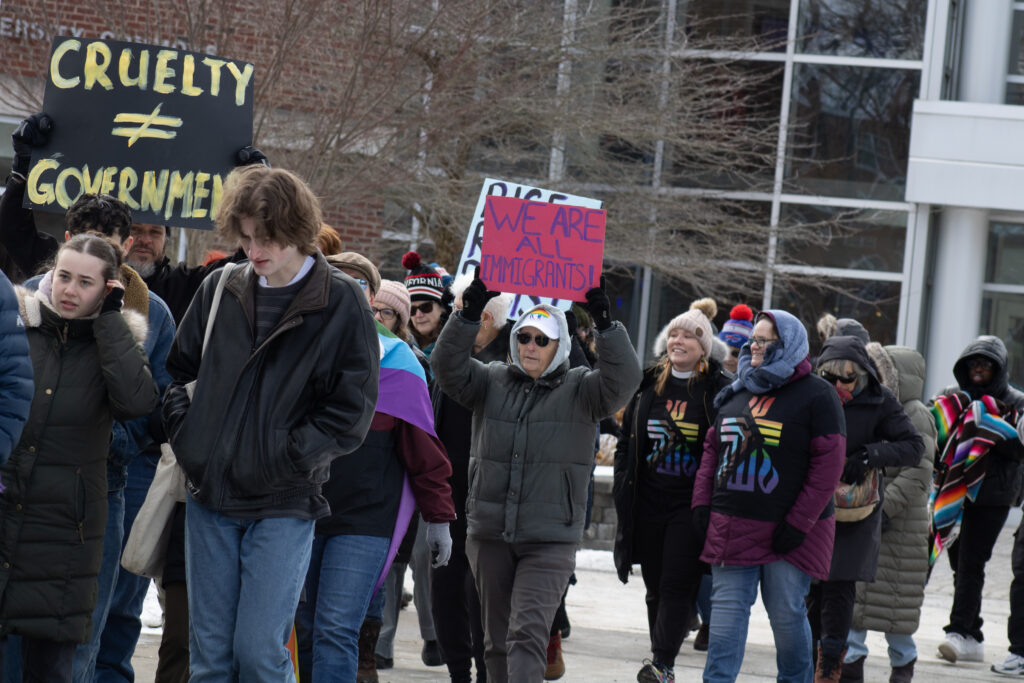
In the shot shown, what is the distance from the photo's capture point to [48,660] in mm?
4832

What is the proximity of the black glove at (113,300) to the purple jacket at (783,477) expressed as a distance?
3.24 m

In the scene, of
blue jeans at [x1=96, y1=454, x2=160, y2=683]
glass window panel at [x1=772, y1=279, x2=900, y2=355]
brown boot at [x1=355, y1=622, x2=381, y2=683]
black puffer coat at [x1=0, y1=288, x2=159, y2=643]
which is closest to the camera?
black puffer coat at [x1=0, y1=288, x2=159, y2=643]

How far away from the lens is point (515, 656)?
601cm

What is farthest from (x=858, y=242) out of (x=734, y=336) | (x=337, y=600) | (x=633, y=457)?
(x=337, y=600)

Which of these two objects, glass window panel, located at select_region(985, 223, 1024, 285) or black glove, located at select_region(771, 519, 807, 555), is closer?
black glove, located at select_region(771, 519, 807, 555)

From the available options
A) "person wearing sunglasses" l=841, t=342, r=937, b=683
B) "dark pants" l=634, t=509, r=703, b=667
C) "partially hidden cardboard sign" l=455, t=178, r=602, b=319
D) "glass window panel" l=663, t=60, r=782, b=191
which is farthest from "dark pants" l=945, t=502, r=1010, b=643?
"glass window panel" l=663, t=60, r=782, b=191

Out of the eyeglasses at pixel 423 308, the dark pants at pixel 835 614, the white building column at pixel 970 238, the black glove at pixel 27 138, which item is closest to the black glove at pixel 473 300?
the black glove at pixel 27 138

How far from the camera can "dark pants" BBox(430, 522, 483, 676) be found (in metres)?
7.01

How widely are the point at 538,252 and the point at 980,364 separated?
4.46 meters

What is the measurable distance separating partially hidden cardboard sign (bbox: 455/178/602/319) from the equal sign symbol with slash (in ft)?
4.81

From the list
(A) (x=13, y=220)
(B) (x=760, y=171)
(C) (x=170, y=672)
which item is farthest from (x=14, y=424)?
(B) (x=760, y=171)

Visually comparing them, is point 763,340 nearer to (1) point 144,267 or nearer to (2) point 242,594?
(1) point 144,267

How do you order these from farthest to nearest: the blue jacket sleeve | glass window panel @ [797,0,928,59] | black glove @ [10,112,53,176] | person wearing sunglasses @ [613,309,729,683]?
1. glass window panel @ [797,0,928,59]
2. person wearing sunglasses @ [613,309,729,683]
3. black glove @ [10,112,53,176]
4. the blue jacket sleeve

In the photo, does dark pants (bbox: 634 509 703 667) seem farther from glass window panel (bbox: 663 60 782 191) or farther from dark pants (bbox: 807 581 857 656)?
glass window panel (bbox: 663 60 782 191)
